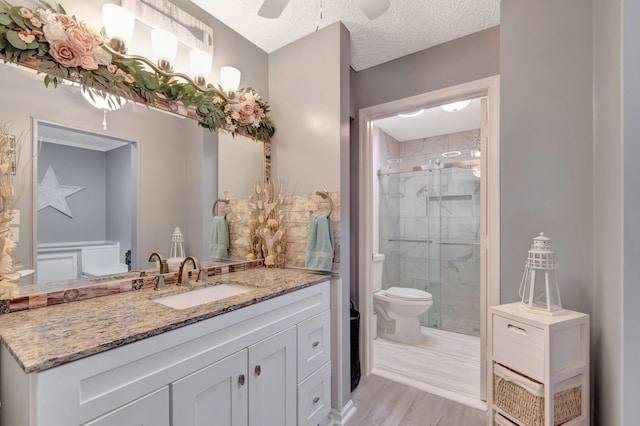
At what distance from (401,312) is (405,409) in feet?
3.49

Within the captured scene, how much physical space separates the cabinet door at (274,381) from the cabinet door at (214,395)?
53 mm

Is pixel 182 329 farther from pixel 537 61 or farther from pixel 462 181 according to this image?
pixel 462 181

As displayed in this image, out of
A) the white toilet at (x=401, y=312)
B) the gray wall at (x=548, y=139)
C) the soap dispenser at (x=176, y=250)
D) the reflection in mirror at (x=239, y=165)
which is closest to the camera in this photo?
the gray wall at (x=548, y=139)

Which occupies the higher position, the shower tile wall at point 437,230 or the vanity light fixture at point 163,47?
the vanity light fixture at point 163,47

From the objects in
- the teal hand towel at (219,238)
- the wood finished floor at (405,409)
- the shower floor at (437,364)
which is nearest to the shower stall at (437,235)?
the shower floor at (437,364)

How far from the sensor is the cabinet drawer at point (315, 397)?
1.50 m

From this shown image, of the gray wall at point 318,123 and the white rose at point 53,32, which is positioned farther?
the gray wall at point 318,123

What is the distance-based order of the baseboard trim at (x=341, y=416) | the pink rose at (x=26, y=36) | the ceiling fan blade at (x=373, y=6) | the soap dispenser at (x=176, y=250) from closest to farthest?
the pink rose at (x=26, y=36), the ceiling fan blade at (x=373, y=6), the soap dispenser at (x=176, y=250), the baseboard trim at (x=341, y=416)

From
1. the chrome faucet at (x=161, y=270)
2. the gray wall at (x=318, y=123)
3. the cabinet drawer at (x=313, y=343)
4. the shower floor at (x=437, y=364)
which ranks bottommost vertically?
the shower floor at (x=437, y=364)

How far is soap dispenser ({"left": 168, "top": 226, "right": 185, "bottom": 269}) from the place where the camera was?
1.61 meters

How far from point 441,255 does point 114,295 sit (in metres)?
3.37

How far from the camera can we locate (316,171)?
1946mm

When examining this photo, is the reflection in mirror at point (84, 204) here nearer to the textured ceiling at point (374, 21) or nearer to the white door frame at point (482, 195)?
the textured ceiling at point (374, 21)

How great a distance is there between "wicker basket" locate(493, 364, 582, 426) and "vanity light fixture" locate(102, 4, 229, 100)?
2214 millimetres
